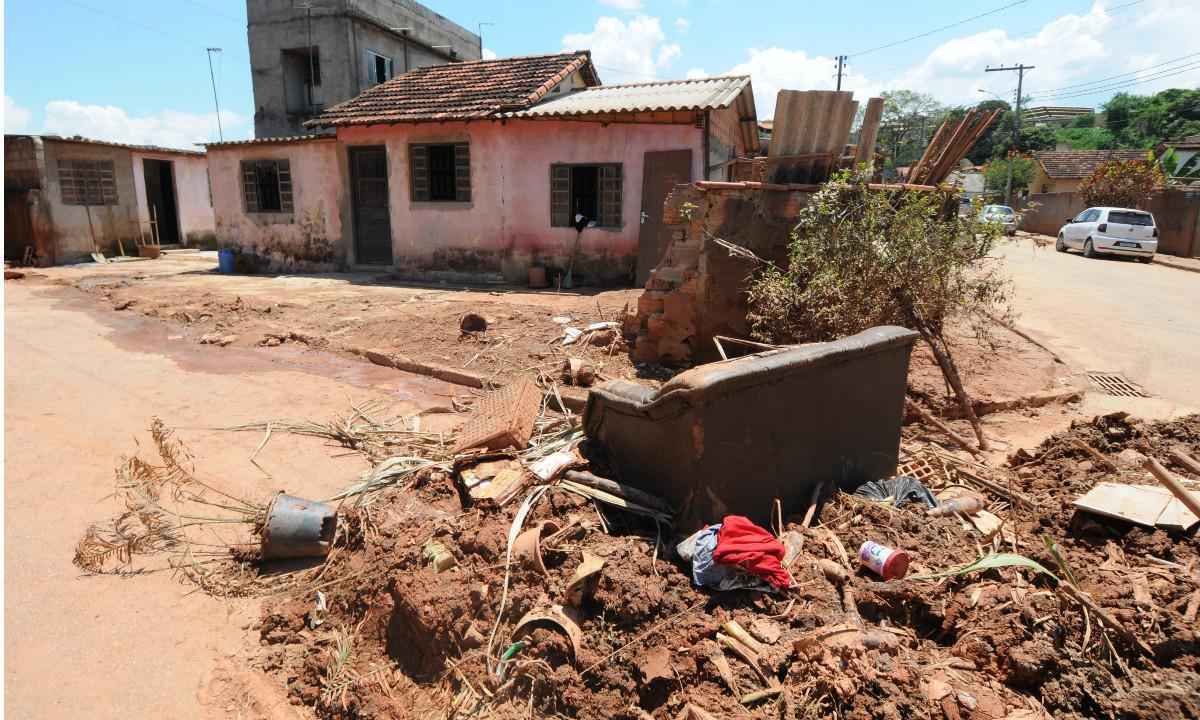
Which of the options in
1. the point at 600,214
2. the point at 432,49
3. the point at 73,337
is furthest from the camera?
the point at 432,49

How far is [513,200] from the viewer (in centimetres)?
1296

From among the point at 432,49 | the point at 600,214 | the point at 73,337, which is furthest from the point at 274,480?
the point at 432,49

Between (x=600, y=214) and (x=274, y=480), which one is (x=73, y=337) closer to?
(x=274, y=480)

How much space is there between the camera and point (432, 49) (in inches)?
945

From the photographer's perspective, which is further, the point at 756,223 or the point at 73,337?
the point at 73,337

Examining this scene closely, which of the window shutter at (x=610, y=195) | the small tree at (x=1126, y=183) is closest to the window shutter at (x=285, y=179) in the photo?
the window shutter at (x=610, y=195)

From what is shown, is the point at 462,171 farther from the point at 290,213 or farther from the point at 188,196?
the point at 188,196

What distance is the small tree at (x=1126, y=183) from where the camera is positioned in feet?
77.3

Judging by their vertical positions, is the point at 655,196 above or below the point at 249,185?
below

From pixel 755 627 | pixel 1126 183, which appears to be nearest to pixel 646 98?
pixel 755 627

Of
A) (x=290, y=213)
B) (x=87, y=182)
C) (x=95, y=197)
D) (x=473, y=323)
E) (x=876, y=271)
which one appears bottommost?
(x=473, y=323)

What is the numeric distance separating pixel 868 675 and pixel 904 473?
2267mm

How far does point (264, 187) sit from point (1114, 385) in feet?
56.3

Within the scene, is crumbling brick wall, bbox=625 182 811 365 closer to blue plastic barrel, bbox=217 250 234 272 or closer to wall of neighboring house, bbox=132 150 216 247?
blue plastic barrel, bbox=217 250 234 272
